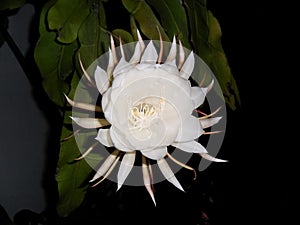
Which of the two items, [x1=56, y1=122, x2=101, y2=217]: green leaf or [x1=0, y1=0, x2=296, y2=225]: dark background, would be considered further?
[x1=0, y1=0, x2=296, y2=225]: dark background

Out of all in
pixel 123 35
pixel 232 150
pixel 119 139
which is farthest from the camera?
pixel 232 150

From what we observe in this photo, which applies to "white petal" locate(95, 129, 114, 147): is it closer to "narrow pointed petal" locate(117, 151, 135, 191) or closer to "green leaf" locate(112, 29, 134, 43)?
"narrow pointed petal" locate(117, 151, 135, 191)

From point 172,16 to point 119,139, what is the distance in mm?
253

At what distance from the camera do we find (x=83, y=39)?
0.65 m

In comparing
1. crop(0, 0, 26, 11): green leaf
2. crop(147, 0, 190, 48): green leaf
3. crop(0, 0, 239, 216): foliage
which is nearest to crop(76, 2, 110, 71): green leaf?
crop(0, 0, 239, 216): foliage

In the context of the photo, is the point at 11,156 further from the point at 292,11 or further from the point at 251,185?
the point at 292,11

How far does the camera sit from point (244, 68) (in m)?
1.50

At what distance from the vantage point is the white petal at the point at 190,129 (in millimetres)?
559

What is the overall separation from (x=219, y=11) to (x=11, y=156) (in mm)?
876

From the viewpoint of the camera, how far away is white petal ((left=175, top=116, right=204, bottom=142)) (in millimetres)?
559

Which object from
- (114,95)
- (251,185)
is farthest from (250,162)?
(114,95)

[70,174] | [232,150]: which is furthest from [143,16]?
[232,150]

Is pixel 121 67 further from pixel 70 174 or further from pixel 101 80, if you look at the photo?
pixel 70 174

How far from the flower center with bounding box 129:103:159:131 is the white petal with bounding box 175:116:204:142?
5cm
